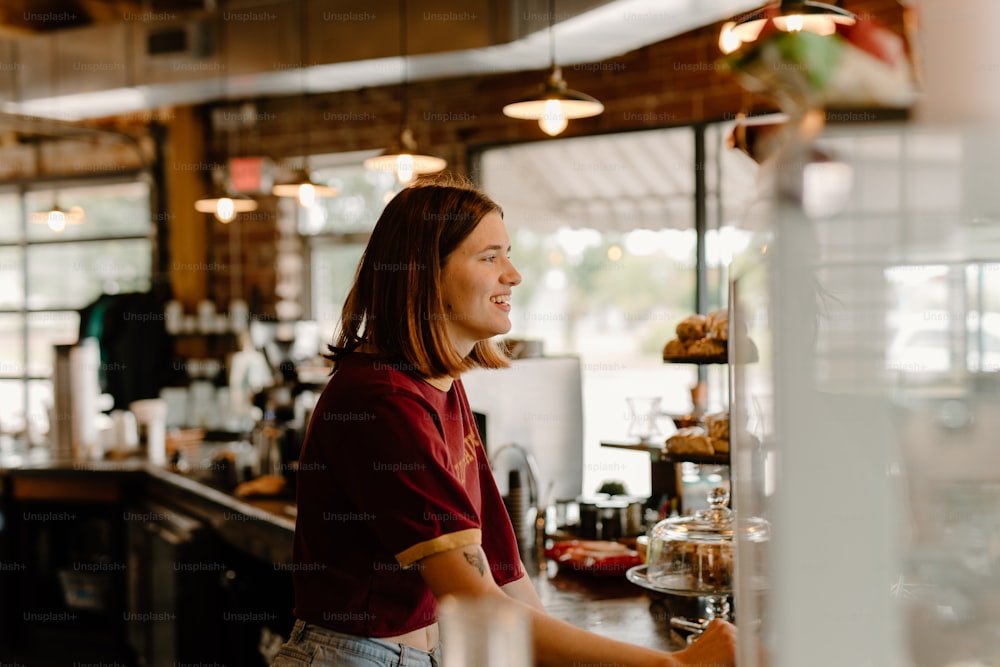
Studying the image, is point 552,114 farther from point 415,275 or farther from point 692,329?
Result: point 415,275

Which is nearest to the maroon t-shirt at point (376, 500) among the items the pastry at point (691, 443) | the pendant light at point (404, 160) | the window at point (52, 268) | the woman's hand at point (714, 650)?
the woman's hand at point (714, 650)

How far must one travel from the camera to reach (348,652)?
58.5 inches

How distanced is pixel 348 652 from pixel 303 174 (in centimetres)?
347

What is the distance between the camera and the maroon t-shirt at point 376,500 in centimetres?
135

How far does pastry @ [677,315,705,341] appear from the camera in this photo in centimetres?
→ 249

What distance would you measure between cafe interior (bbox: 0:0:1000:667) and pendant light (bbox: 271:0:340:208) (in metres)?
0.02

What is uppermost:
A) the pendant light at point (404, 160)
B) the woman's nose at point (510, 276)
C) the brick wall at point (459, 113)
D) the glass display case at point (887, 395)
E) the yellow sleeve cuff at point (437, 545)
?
the brick wall at point (459, 113)

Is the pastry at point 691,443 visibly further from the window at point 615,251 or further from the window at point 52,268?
the window at point 52,268

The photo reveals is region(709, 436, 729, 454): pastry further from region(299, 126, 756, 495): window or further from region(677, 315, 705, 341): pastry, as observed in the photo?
region(299, 126, 756, 495): window

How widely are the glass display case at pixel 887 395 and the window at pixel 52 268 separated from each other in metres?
7.45

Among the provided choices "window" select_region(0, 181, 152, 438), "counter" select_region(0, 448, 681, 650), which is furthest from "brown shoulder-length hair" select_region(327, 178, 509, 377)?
"window" select_region(0, 181, 152, 438)

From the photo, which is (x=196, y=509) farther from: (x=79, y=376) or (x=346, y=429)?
(x=346, y=429)

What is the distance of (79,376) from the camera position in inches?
193

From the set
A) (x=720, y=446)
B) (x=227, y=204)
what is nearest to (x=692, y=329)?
(x=720, y=446)
